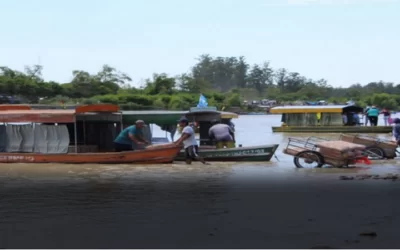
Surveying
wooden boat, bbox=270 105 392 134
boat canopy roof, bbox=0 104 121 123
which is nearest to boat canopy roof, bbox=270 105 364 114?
wooden boat, bbox=270 105 392 134

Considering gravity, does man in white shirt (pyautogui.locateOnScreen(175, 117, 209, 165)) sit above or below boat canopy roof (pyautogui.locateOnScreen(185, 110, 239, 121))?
below

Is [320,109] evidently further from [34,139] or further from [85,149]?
[34,139]

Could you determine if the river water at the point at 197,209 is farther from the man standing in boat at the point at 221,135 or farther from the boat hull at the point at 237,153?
the man standing in boat at the point at 221,135

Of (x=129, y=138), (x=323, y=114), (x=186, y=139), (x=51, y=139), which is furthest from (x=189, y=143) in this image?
(x=323, y=114)

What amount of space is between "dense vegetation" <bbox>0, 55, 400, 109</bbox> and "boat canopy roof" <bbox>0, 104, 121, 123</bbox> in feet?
169

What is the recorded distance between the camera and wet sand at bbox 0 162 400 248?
7749 millimetres

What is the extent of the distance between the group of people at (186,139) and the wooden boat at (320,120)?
18.6m

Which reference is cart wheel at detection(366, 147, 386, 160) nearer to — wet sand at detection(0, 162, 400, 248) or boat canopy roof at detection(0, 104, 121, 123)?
wet sand at detection(0, 162, 400, 248)

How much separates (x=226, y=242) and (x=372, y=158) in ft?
39.3

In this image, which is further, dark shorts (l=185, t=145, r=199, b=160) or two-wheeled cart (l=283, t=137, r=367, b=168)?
dark shorts (l=185, t=145, r=199, b=160)

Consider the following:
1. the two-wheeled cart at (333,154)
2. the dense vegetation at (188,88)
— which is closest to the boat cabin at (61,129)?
the two-wheeled cart at (333,154)

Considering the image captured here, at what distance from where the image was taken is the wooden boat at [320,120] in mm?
37031

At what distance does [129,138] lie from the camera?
61.3 feet

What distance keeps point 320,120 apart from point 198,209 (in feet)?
97.9
